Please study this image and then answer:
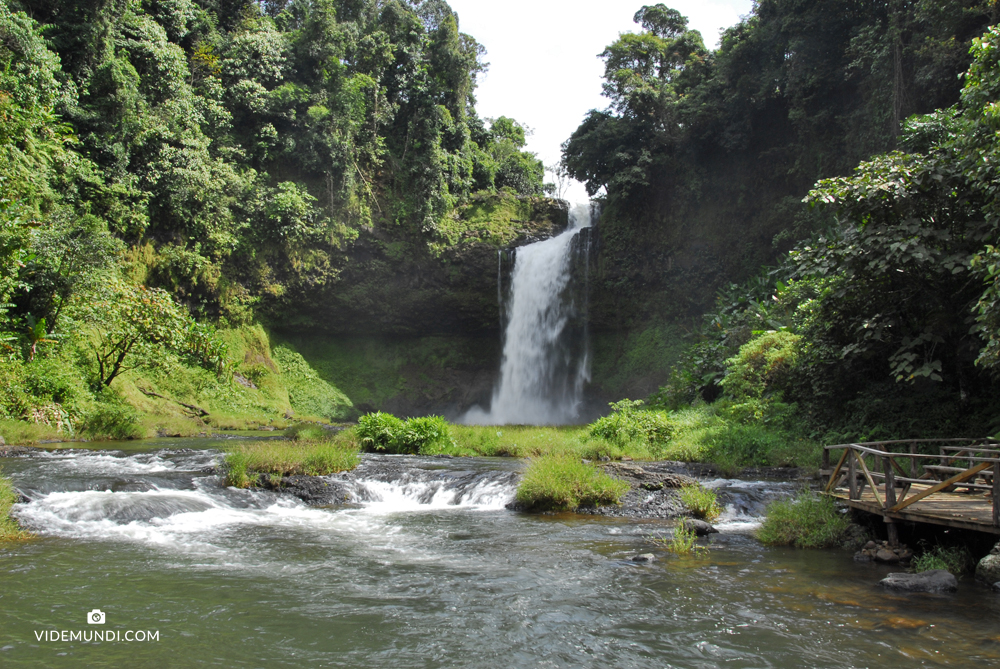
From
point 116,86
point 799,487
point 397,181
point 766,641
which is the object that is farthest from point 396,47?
point 766,641

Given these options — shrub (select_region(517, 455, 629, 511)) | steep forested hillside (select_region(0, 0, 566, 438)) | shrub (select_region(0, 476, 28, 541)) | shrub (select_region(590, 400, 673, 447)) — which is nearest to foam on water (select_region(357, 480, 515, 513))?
shrub (select_region(517, 455, 629, 511))

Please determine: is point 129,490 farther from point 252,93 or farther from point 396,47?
point 396,47

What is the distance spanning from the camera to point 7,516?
320 inches

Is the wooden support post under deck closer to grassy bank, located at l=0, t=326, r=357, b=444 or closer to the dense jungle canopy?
the dense jungle canopy

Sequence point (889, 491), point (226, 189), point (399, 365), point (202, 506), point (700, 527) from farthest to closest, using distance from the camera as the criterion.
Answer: point (399, 365) → point (226, 189) → point (202, 506) → point (700, 527) → point (889, 491)

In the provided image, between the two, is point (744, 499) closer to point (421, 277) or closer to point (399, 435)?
point (399, 435)

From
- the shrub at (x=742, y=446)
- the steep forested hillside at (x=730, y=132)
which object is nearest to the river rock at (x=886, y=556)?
the shrub at (x=742, y=446)

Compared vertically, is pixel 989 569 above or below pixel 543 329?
below

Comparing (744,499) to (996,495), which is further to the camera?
(744,499)

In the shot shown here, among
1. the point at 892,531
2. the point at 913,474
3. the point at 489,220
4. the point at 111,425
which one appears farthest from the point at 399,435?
the point at 489,220

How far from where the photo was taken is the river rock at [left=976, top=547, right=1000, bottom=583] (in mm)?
6309

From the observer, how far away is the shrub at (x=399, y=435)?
16.0 meters

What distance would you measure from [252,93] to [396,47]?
756cm

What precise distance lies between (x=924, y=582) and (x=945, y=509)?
1621 millimetres
